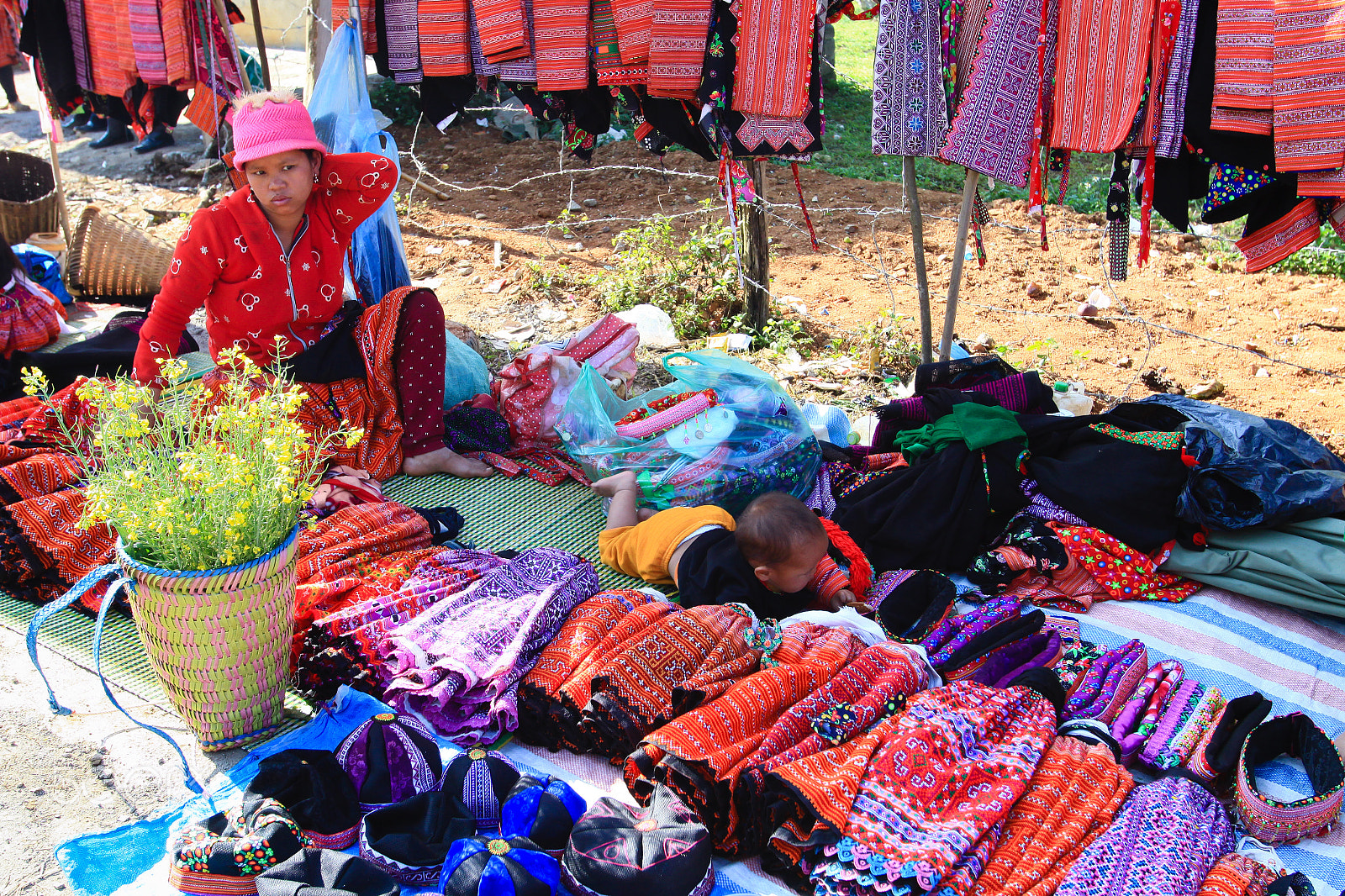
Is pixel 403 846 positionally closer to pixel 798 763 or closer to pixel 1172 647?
pixel 798 763

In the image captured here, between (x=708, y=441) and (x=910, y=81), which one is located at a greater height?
(x=910, y=81)

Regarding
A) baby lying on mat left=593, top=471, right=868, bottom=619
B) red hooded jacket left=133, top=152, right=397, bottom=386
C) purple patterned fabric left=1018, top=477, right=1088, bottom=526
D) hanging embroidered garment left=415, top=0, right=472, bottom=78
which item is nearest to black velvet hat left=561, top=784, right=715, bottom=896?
baby lying on mat left=593, top=471, right=868, bottom=619

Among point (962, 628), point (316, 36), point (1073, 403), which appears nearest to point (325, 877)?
point (962, 628)

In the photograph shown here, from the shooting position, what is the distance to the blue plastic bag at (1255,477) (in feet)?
9.12

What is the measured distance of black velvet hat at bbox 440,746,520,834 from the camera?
1.99 m

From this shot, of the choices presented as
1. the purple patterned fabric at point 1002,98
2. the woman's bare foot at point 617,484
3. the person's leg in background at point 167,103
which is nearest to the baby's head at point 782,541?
the woman's bare foot at point 617,484

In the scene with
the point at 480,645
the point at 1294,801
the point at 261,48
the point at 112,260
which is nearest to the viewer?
the point at 1294,801

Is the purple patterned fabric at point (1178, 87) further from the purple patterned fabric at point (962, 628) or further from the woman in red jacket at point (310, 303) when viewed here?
the woman in red jacket at point (310, 303)

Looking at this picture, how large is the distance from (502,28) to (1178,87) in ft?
8.00

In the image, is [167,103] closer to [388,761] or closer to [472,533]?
[472,533]

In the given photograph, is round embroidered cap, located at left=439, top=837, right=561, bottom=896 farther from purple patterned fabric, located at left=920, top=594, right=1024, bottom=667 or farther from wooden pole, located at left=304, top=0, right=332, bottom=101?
wooden pole, located at left=304, top=0, right=332, bottom=101

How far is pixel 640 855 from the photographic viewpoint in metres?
1.77

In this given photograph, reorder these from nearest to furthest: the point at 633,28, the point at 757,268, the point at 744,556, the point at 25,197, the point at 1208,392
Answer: the point at 744,556
the point at 633,28
the point at 1208,392
the point at 757,268
the point at 25,197

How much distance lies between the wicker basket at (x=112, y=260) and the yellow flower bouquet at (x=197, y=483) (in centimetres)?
379
